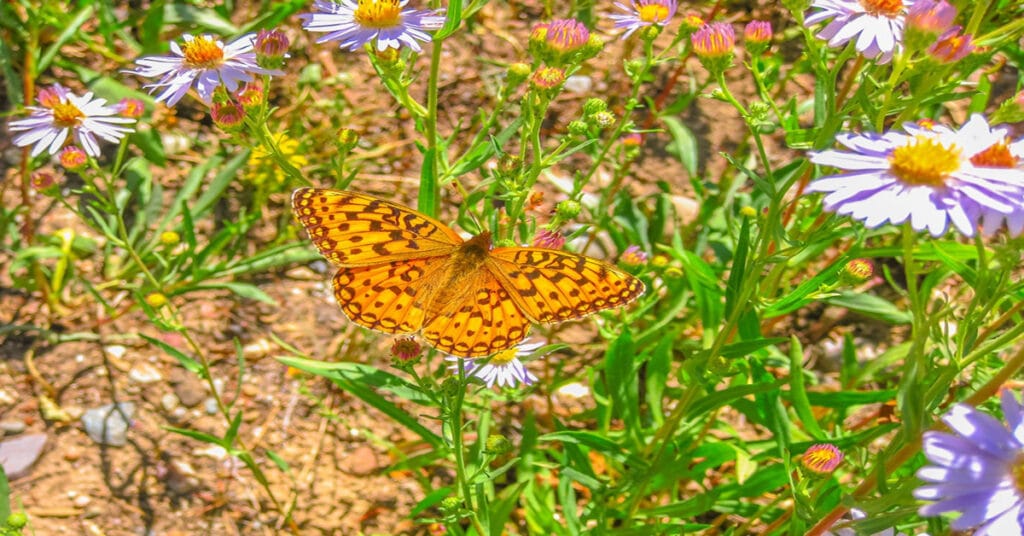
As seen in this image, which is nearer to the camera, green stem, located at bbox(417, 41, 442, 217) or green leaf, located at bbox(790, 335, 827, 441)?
green stem, located at bbox(417, 41, 442, 217)

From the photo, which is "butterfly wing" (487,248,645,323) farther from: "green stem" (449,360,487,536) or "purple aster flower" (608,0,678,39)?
"purple aster flower" (608,0,678,39)

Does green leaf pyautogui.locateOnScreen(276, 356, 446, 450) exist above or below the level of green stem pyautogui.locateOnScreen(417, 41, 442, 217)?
below

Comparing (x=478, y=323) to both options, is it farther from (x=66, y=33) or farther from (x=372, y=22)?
(x=66, y=33)

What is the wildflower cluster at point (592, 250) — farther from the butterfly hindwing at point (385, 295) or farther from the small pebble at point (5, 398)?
the small pebble at point (5, 398)

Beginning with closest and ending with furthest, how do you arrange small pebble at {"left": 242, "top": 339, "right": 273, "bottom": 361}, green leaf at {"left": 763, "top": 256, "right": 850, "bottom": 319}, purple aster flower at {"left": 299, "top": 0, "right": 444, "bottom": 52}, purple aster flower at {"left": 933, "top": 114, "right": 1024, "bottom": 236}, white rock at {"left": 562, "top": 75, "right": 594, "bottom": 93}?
purple aster flower at {"left": 933, "top": 114, "right": 1024, "bottom": 236} < green leaf at {"left": 763, "top": 256, "right": 850, "bottom": 319} < purple aster flower at {"left": 299, "top": 0, "right": 444, "bottom": 52} < small pebble at {"left": 242, "top": 339, "right": 273, "bottom": 361} < white rock at {"left": 562, "top": 75, "right": 594, "bottom": 93}

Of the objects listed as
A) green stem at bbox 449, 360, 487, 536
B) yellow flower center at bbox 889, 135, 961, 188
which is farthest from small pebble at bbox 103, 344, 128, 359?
yellow flower center at bbox 889, 135, 961, 188

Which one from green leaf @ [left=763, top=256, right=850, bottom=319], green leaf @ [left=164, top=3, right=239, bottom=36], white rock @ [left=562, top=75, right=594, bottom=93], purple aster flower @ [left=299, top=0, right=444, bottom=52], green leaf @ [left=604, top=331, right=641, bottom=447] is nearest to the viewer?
green leaf @ [left=763, top=256, right=850, bottom=319]

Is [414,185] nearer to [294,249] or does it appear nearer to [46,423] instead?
[294,249]

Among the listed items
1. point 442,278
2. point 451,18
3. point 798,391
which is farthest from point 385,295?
point 798,391

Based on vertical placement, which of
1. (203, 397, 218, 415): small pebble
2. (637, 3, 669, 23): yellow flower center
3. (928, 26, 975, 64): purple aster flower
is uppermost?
(637, 3, 669, 23): yellow flower center
